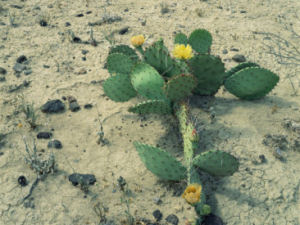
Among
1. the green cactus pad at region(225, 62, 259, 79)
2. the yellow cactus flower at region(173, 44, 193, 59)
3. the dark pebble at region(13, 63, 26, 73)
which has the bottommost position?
the dark pebble at region(13, 63, 26, 73)

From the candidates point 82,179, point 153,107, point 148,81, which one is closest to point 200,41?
point 148,81

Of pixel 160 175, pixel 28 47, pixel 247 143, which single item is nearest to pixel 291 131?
pixel 247 143

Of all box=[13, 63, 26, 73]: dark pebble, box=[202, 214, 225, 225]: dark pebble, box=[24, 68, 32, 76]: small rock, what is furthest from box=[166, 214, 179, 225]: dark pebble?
box=[13, 63, 26, 73]: dark pebble

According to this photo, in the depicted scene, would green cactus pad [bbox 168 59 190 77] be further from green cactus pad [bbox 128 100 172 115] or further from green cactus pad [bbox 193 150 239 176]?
green cactus pad [bbox 193 150 239 176]

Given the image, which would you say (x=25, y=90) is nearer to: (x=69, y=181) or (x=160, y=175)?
(x=69, y=181)

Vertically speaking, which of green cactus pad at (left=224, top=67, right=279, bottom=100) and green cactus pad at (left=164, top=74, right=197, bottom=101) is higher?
green cactus pad at (left=164, top=74, right=197, bottom=101)

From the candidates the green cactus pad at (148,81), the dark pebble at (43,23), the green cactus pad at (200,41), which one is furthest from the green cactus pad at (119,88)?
the dark pebble at (43,23)

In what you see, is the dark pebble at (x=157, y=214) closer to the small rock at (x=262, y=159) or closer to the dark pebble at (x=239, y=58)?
the small rock at (x=262, y=159)
